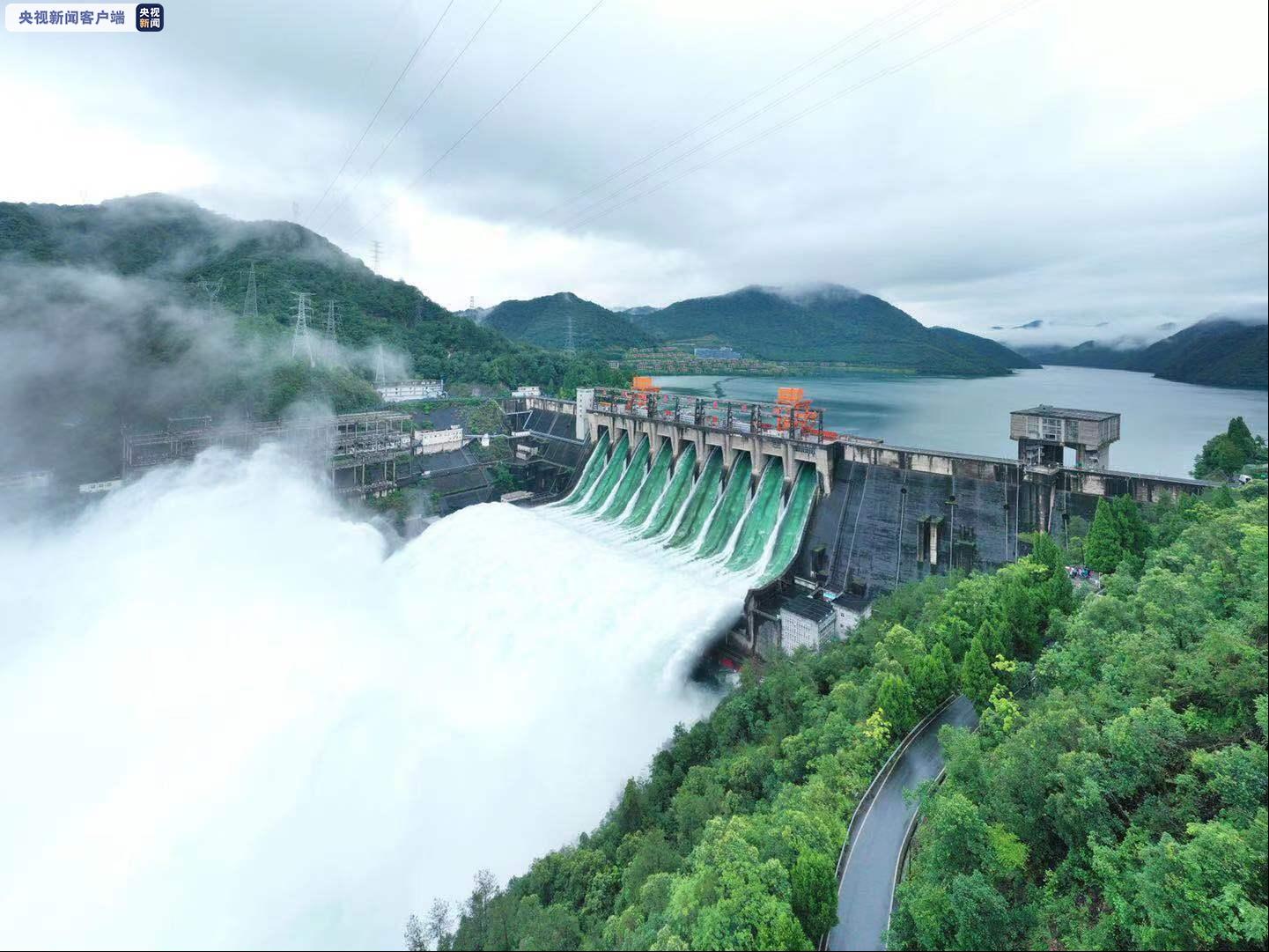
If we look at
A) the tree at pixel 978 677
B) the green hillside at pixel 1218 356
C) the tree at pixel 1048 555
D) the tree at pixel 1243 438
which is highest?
the green hillside at pixel 1218 356

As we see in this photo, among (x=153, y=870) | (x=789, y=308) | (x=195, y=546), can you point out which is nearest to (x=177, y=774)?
(x=153, y=870)

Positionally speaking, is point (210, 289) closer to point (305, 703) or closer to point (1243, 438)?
point (305, 703)

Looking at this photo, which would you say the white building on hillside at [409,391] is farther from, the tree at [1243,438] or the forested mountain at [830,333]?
the forested mountain at [830,333]

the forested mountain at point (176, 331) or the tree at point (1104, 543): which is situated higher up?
the forested mountain at point (176, 331)

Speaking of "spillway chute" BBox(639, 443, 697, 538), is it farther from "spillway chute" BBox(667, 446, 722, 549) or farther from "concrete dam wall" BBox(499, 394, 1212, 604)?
"spillway chute" BBox(667, 446, 722, 549)

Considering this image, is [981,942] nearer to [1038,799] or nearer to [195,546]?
[1038,799]

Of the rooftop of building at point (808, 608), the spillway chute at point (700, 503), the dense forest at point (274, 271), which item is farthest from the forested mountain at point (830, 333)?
the rooftop of building at point (808, 608)

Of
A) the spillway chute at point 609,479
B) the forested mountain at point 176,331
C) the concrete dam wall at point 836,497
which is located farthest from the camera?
the spillway chute at point 609,479
